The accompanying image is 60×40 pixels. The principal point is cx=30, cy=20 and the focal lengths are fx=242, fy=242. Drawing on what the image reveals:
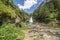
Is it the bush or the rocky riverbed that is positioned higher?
the bush

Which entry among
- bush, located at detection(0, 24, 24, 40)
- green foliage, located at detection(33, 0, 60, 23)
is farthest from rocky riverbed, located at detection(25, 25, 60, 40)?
green foliage, located at detection(33, 0, 60, 23)

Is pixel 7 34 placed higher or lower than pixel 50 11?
lower

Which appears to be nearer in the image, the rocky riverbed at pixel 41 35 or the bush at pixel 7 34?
the bush at pixel 7 34

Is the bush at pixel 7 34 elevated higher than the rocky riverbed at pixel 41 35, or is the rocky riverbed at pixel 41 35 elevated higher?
the bush at pixel 7 34

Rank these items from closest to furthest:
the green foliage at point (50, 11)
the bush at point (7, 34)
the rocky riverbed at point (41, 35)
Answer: the bush at point (7, 34), the rocky riverbed at point (41, 35), the green foliage at point (50, 11)

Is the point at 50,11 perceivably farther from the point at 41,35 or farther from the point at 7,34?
the point at 7,34

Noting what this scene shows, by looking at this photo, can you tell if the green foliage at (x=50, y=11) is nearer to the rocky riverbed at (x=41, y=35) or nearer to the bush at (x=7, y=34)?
the rocky riverbed at (x=41, y=35)

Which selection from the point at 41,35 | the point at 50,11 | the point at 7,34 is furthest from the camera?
the point at 50,11

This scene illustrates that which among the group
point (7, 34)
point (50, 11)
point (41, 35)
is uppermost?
point (50, 11)

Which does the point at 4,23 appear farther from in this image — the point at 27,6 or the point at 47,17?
the point at 47,17

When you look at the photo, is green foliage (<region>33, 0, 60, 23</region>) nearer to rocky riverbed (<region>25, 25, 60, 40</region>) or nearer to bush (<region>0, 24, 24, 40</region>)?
rocky riverbed (<region>25, 25, 60, 40</region>)

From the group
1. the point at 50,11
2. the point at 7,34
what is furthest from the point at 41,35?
the point at 50,11

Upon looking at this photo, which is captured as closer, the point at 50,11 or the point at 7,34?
the point at 7,34

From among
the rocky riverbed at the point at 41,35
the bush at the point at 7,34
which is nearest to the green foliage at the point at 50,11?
the rocky riverbed at the point at 41,35
